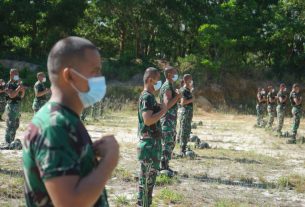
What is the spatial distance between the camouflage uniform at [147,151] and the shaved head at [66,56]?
3.41m

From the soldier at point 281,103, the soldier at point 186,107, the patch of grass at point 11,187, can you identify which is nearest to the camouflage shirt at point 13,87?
the patch of grass at point 11,187

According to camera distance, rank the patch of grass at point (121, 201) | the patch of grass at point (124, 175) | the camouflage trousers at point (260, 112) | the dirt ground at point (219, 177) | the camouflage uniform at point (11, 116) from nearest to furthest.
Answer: the patch of grass at point (121, 201) < the dirt ground at point (219, 177) < the patch of grass at point (124, 175) < the camouflage uniform at point (11, 116) < the camouflage trousers at point (260, 112)

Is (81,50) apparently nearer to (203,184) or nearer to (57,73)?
(57,73)

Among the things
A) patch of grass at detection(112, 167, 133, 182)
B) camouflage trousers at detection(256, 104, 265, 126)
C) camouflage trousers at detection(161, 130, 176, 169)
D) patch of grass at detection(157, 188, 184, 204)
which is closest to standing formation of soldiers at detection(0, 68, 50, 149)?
patch of grass at detection(112, 167, 133, 182)

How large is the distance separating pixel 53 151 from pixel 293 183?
745 centimetres

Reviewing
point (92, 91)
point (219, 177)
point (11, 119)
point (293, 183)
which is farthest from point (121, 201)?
point (11, 119)

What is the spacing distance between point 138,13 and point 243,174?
23692mm

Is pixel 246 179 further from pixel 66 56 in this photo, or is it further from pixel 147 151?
pixel 66 56

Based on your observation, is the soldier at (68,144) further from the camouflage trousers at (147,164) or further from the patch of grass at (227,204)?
the patch of grass at (227,204)

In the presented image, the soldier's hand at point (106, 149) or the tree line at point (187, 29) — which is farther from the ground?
the tree line at point (187, 29)

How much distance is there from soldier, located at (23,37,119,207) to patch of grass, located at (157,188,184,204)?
4.65 metres

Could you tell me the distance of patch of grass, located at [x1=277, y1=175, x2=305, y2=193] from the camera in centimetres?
811

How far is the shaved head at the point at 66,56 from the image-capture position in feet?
6.79

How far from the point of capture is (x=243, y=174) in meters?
9.21
